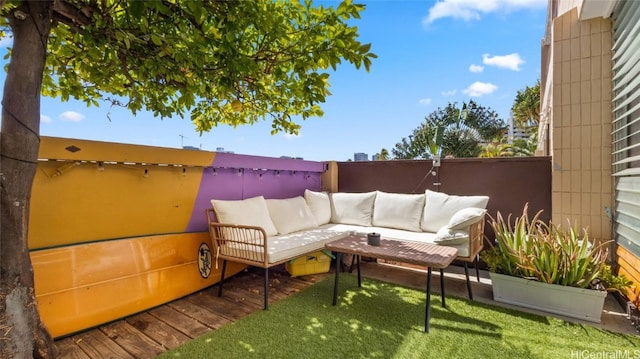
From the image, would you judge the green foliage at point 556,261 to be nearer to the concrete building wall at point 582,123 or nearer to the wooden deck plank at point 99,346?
the concrete building wall at point 582,123

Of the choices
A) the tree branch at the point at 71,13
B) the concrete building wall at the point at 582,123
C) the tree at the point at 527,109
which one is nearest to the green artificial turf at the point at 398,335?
the concrete building wall at the point at 582,123

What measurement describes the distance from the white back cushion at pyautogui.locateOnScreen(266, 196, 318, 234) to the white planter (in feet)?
7.27

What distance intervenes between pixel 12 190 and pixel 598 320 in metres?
4.11

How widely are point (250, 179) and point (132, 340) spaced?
2.19 metres

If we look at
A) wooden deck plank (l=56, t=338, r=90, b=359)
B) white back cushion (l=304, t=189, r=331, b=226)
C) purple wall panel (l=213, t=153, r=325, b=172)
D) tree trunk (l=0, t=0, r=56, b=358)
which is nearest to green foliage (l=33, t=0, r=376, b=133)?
tree trunk (l=0, t=0, r=56, b=358)

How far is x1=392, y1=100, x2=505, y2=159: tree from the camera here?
16422mm

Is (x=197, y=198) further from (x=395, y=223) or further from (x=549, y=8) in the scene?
(x=549, y=8)

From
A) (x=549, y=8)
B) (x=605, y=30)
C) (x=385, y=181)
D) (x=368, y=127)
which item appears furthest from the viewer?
(x=368, y=127)

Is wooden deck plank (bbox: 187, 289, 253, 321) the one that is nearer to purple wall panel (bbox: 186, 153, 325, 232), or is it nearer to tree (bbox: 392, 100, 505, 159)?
purple wall panel (bbox: 186, 153, 325, 232)

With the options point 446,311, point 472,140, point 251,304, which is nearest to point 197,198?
point 251,304

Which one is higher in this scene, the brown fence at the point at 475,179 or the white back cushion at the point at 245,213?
the brown fence at the point at 475,179

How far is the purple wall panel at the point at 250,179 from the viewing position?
10.8 feet

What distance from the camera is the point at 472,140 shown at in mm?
16938

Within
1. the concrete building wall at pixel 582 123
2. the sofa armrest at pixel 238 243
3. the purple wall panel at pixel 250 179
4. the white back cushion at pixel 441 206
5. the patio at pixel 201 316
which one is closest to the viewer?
the patio at pixel 201 316
